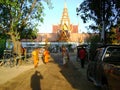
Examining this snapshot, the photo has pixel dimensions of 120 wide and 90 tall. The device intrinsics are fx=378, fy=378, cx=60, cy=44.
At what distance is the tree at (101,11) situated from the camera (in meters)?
31.2

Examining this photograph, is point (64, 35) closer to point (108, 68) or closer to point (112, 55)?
point (112, 55)

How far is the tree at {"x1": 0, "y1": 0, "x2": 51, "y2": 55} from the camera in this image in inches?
1298

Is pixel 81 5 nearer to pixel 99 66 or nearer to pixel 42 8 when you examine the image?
pixel 42 8

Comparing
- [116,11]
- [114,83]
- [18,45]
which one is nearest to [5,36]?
[18,45]

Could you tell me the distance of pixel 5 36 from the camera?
115 feet

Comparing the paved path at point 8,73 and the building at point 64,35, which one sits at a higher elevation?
the building at point 64,35

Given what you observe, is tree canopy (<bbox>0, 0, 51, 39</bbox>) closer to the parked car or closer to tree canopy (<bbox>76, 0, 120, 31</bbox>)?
tree canopy (<bbox>76, 0, 120, 31</bbox>)

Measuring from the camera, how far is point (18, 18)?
33469 mm

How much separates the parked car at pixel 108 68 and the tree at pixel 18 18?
17679mm

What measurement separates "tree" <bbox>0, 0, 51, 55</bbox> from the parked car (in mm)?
17679

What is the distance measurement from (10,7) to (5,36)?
389 cm

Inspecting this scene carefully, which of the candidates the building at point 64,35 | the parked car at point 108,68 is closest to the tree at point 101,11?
the parked car at point 108,68

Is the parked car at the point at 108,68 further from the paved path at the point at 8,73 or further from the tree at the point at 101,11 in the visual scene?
the tree at the point at 101,11

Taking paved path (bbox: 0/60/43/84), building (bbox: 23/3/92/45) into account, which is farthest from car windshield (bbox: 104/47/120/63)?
building (bbox: 23/3/92/45)
